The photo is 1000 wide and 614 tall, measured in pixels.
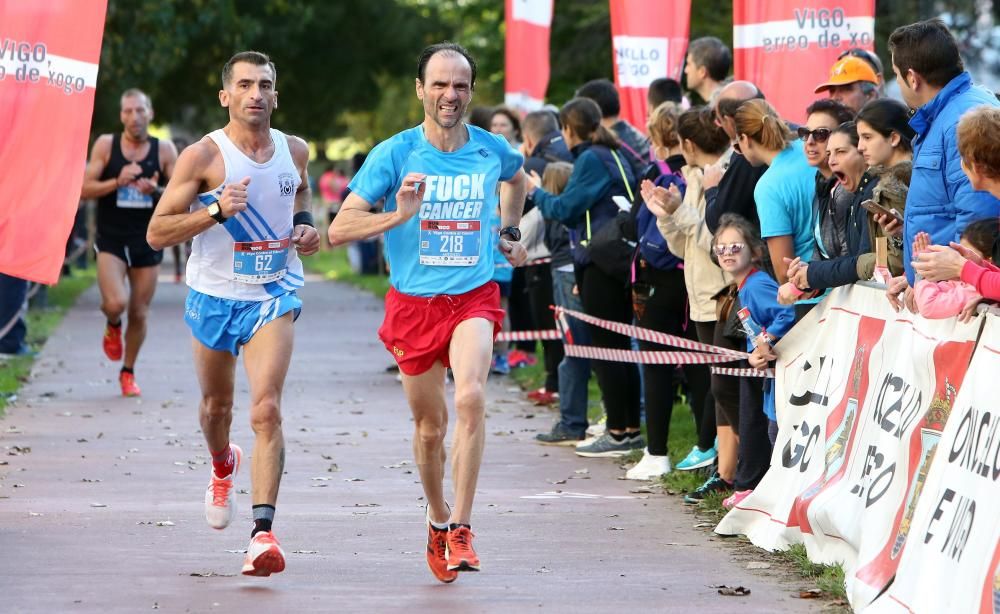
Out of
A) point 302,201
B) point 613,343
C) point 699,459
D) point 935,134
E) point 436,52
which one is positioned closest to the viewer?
point 935,134

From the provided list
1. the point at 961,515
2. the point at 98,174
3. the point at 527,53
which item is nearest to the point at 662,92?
the point at 98,174

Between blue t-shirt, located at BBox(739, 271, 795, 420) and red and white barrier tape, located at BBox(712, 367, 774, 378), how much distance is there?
0.24 feet

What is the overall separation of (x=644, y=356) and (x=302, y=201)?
258cm

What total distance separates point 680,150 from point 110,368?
813 centimetres

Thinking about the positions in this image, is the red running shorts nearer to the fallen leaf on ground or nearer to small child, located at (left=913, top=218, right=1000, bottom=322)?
the fallen leaf on ground

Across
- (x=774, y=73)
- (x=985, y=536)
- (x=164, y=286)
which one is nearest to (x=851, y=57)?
(x=774, y=73)

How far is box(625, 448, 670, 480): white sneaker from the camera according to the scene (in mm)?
10148

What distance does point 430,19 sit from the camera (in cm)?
4612

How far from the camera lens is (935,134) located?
22.7ft

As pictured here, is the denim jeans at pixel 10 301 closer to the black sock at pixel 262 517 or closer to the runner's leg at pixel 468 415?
the black sock at pixel 262 517

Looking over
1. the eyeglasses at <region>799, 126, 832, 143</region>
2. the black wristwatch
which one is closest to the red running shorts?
the black wristwatch

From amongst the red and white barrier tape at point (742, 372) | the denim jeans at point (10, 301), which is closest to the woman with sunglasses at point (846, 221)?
the red and white barrier tape at point (742, 372)

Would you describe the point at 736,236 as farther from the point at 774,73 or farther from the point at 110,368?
the point at 110,368

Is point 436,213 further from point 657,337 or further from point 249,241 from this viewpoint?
point 657,337
